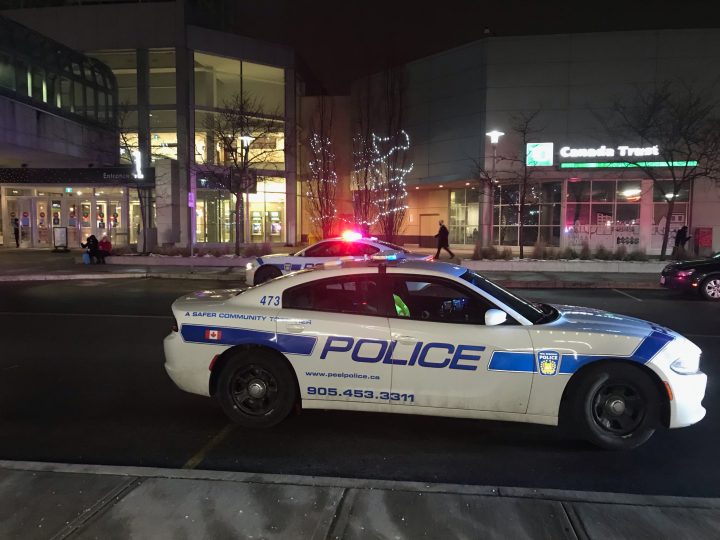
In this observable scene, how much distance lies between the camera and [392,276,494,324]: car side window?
464cm

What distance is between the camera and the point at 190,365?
4.84 metres

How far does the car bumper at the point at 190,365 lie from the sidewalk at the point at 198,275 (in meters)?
12.6

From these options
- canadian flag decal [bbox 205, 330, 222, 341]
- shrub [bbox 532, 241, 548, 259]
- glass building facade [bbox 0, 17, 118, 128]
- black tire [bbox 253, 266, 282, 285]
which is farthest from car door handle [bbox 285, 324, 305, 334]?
glass building facade [bbox 0, 17, 118, 128]

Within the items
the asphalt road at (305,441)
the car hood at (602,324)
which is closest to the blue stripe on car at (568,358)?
the car hood at (602,324)

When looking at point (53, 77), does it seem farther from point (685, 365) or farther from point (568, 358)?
point (685, 365)

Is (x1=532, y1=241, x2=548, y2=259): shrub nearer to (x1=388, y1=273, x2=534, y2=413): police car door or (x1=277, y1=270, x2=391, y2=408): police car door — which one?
(x1=388, y1=273, x2=534, y2=413): police car door

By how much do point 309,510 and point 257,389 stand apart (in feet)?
5.43

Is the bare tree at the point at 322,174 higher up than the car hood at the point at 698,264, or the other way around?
the bare tree at the point at 322,174

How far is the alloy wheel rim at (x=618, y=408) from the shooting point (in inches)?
171

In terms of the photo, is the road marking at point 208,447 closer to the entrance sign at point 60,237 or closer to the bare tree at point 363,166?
the bare tree at point 363,166

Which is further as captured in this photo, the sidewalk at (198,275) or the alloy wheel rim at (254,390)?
the sidewalk at (198,275)

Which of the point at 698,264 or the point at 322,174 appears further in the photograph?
the point at 322,174

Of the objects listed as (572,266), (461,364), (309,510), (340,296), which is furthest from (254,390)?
(572,266)

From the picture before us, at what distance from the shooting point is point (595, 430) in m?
4.33
